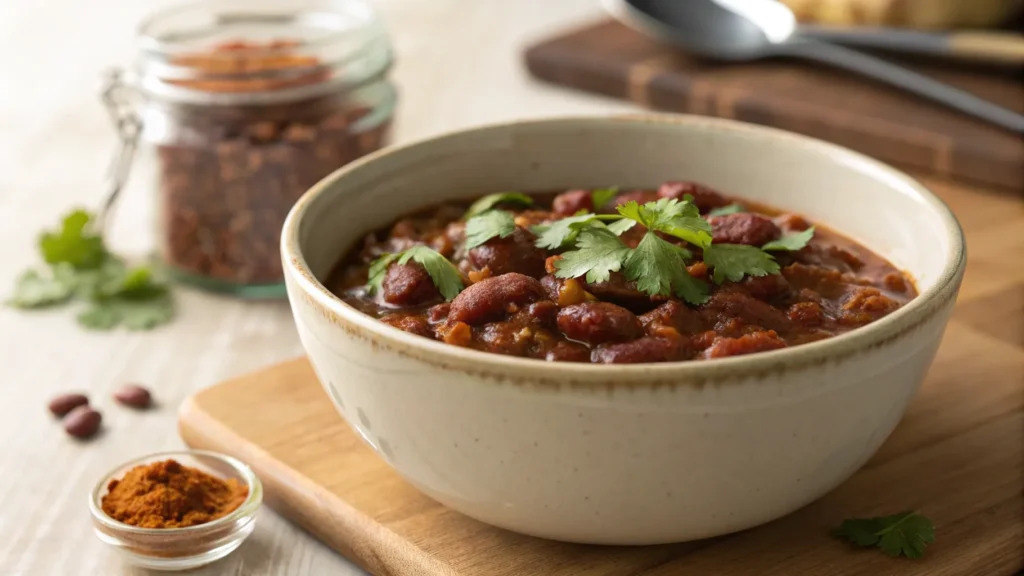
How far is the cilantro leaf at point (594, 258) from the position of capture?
2.46 metres

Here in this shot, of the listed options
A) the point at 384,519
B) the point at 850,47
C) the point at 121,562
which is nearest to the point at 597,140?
the point at 384,519

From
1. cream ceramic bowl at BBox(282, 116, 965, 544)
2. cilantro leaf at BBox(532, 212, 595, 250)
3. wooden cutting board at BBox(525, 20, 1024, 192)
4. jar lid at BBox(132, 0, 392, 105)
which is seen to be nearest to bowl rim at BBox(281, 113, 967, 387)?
cream ceramic bowl at BBox(282, 116, 965, 544)

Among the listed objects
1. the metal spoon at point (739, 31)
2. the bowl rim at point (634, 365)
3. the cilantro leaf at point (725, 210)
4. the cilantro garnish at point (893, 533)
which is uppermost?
the bowl rim at point (634, 365)

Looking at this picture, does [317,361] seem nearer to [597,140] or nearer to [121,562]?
[121,562]

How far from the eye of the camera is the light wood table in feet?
9.25

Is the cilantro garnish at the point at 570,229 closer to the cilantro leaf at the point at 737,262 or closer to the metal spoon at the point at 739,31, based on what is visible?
the cilantro leaf at the point at 737,262

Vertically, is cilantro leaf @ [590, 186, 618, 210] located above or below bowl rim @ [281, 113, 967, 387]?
below

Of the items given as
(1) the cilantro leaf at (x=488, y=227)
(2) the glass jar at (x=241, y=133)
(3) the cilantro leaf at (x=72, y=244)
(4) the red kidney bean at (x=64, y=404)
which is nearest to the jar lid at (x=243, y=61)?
(2) the glass jar at (x=241, y=133)

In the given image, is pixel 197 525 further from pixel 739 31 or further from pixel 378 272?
pixel 739 31

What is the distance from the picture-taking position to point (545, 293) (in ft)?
8.23

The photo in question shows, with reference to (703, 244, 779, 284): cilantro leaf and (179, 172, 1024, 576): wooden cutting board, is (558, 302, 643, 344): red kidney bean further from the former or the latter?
(179, 172, 1024, 576): wooden cutting board

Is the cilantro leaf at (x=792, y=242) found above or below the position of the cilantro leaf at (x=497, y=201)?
above

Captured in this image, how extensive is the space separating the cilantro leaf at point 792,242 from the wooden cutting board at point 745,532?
50cm

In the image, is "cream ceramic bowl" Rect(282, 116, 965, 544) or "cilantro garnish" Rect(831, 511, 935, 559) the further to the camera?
"cilantro garnish" Rect(831, 511, 935, 559)
